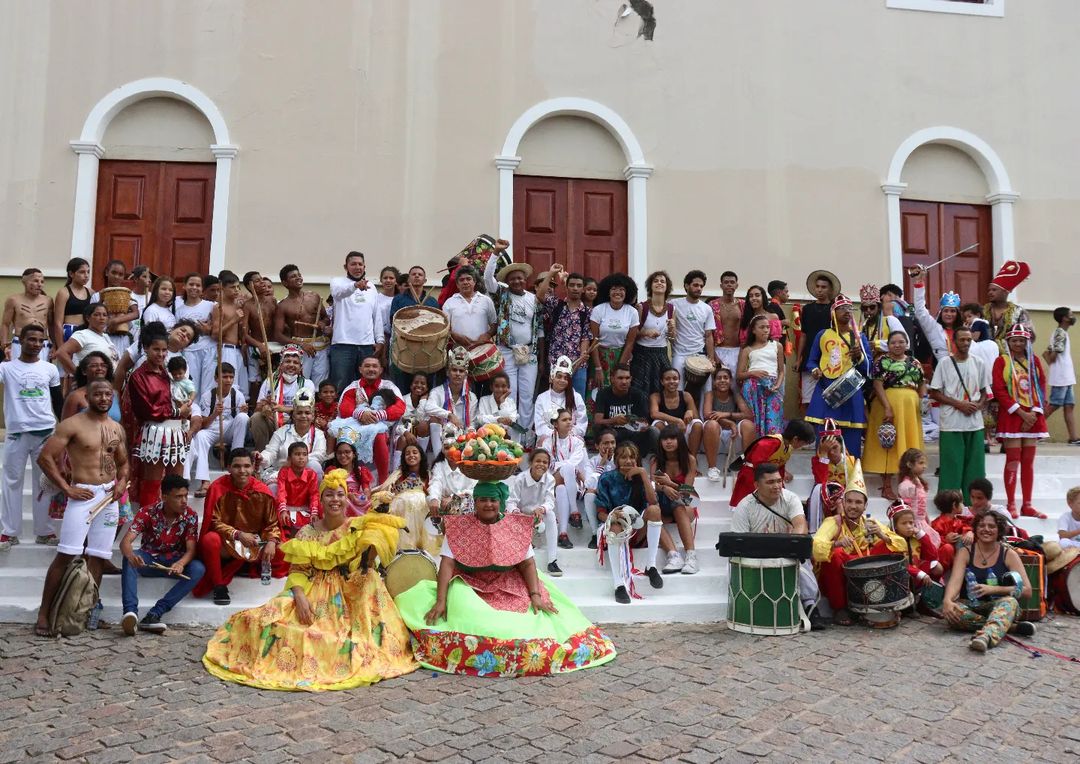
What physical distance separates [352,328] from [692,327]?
371 centimetres

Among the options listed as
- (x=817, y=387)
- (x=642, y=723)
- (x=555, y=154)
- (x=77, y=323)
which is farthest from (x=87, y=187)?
(x=642, y=723)

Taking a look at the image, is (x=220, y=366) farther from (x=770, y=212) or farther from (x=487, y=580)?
(x=770, y=212)

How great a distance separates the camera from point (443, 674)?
5816 mm

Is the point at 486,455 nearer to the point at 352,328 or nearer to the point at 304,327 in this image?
the point at 352,328

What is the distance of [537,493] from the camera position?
25.7 ft

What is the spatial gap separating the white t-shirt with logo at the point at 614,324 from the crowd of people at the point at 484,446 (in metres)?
0.03

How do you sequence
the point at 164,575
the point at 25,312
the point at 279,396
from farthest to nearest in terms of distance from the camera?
the point at 25,312 < the point at 279,396 < the point at 164,575

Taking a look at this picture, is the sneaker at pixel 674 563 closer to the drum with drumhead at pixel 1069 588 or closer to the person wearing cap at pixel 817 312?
the drum with drumhead at pixel 1069 588

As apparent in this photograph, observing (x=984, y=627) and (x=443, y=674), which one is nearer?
(x=443, y=674)

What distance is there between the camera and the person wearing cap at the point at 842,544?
23.3 ft

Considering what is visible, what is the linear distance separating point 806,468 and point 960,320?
→ 2.87 metres

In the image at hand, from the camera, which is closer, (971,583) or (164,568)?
(164,568)

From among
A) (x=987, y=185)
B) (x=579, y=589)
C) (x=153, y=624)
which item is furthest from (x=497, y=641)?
(x=987, y=185)

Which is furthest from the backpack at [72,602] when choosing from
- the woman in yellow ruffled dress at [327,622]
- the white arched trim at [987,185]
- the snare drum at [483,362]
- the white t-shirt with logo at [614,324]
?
the white arched trim at [987,185]
